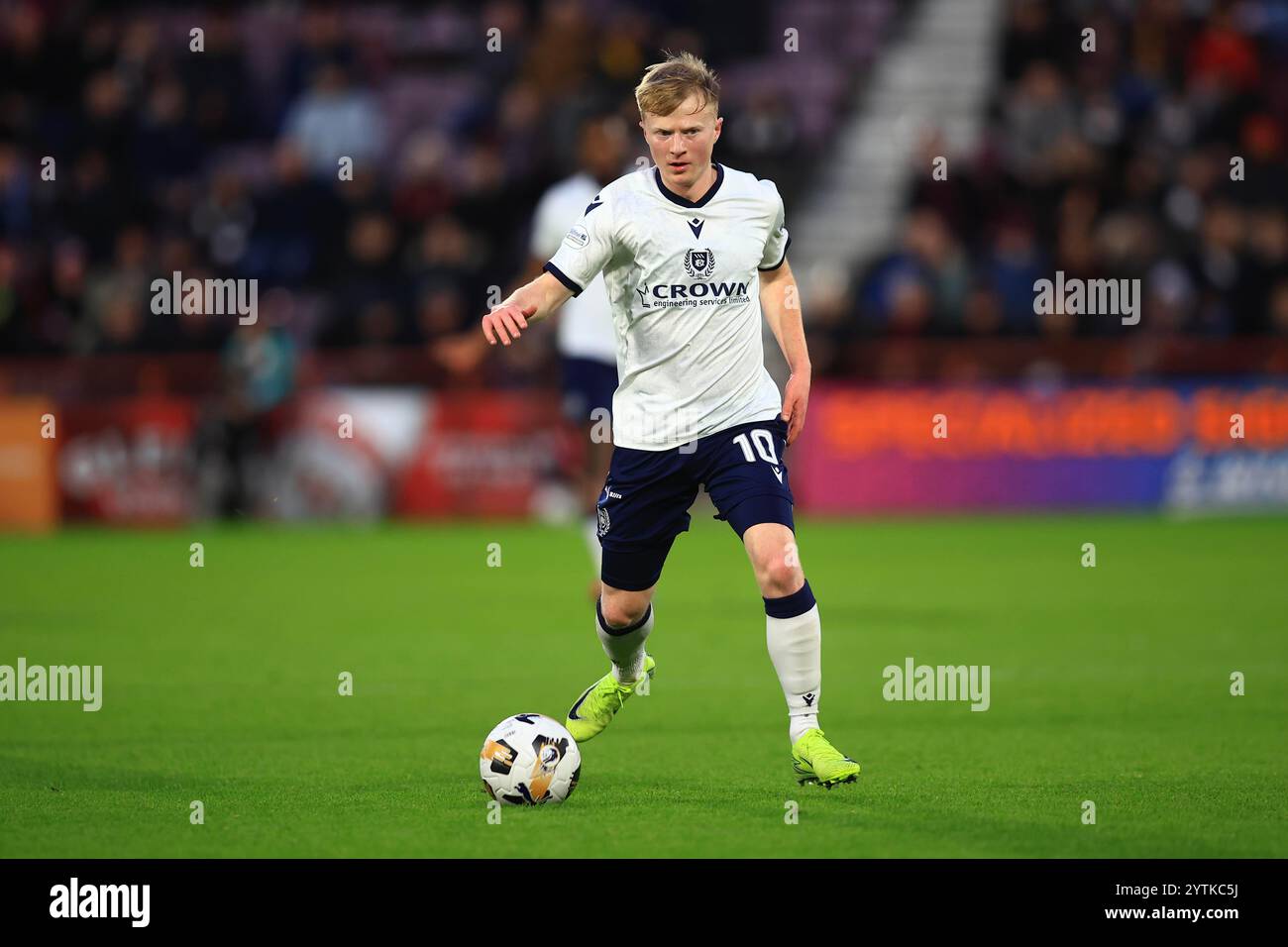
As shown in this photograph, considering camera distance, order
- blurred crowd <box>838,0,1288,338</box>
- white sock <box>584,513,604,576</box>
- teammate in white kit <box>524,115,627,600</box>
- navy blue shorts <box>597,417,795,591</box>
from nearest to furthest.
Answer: navy blue shorts <box>597,417,795,591</box>
white sock <box>584,513,604,576</box>
teammate in white kit <box>524,115,627,600</box>
blurred crowd <box>838,0,1288,338</box>

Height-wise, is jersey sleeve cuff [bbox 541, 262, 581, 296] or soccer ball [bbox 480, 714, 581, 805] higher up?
jersey sleeve cuff [bbox 541, 262, 581, 296]

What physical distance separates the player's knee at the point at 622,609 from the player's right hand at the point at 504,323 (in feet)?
4.47

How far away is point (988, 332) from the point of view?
20094 millimetres

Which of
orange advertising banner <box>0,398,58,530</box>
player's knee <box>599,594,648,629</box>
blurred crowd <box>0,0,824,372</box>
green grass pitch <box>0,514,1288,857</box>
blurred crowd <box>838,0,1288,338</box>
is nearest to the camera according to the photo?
green grass pitch <box>0,514,1288,857</box>

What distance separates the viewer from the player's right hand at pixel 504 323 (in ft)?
21.2

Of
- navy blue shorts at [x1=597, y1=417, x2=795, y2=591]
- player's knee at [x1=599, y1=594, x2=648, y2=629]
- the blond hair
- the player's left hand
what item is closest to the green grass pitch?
player's knee at [x1=599, y1=594, x2=648, y2=629]

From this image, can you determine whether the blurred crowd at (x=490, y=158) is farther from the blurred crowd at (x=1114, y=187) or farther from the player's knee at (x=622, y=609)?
the player's knee at (x=622, y=609)

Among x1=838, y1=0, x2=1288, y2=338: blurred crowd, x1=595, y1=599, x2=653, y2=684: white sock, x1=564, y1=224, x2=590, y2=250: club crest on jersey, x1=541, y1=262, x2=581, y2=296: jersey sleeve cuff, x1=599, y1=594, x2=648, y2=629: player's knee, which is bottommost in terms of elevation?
x1=595, y1=599, x2=653, y2=684: white sock

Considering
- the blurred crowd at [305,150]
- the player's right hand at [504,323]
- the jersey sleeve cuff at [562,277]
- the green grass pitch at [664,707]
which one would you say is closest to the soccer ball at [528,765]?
the green grass pitch at [664,707]

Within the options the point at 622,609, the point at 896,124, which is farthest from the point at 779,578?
the point at 896,124

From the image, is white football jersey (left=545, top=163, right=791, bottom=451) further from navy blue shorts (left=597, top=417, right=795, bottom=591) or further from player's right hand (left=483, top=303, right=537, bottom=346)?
player's right hand (left=483, top=303, right=537, bottom=346)

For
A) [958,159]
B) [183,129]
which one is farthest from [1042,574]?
[183,129]

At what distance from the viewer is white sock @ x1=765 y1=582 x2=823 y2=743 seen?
22.7 feet
